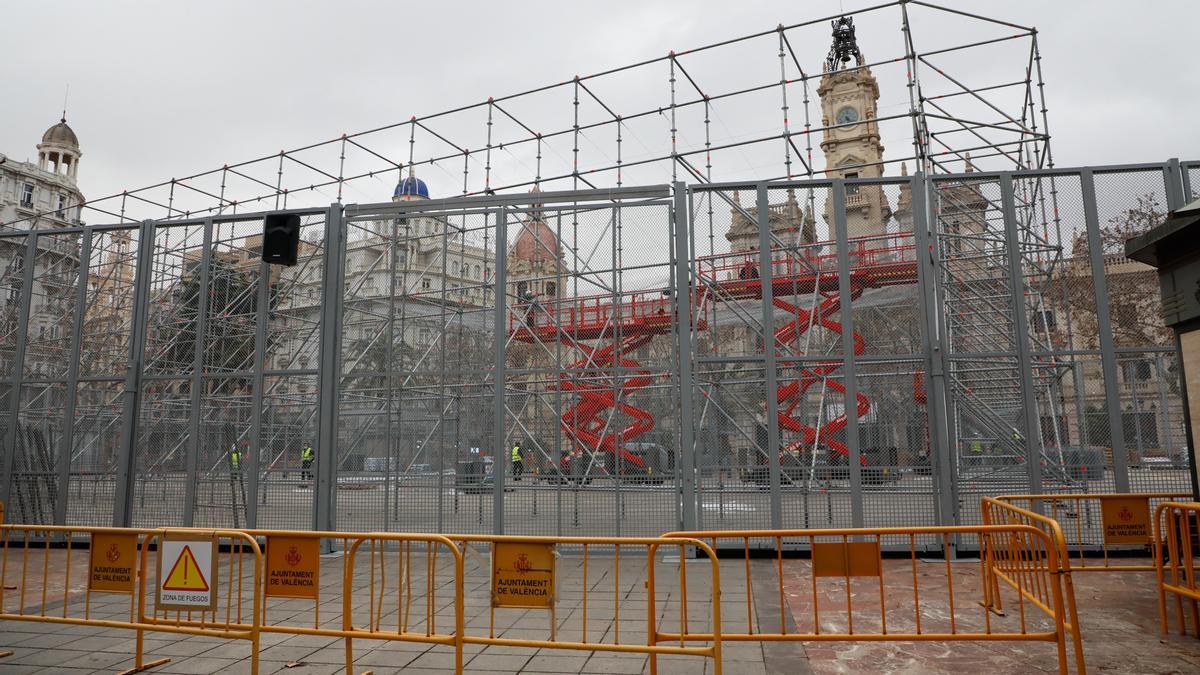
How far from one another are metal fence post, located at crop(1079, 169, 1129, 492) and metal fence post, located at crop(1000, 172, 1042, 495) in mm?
909

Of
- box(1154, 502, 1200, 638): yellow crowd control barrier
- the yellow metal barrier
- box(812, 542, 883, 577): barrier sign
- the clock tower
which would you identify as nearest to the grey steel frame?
the yellow metal barrier

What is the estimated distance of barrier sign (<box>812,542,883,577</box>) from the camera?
521 cm

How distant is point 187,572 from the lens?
5.20m

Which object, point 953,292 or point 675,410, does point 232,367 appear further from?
point 953,292

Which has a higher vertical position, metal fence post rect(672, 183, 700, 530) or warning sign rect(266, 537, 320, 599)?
metal fence post rect(672, 183, 700, 530)

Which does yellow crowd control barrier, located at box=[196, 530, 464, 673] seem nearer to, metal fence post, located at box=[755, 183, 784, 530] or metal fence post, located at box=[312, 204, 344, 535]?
metal fence post, located at box=[312, 204, 344, 535]

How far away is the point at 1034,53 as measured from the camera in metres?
14.8

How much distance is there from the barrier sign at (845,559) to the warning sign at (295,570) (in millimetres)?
3764

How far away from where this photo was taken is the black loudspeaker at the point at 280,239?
1098cm

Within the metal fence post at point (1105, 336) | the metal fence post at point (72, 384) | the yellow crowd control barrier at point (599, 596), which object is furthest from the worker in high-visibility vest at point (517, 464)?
the metal fence post at point (1105, 336)

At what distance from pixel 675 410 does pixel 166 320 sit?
8997 mm

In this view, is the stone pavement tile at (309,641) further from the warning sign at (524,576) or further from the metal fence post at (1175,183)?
the metal fence post at (1175,183)

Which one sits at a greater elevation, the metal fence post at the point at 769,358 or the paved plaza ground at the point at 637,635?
the metal fence post at the point at 769,358

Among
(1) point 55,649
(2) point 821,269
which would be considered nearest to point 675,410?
(2) point 821,269
